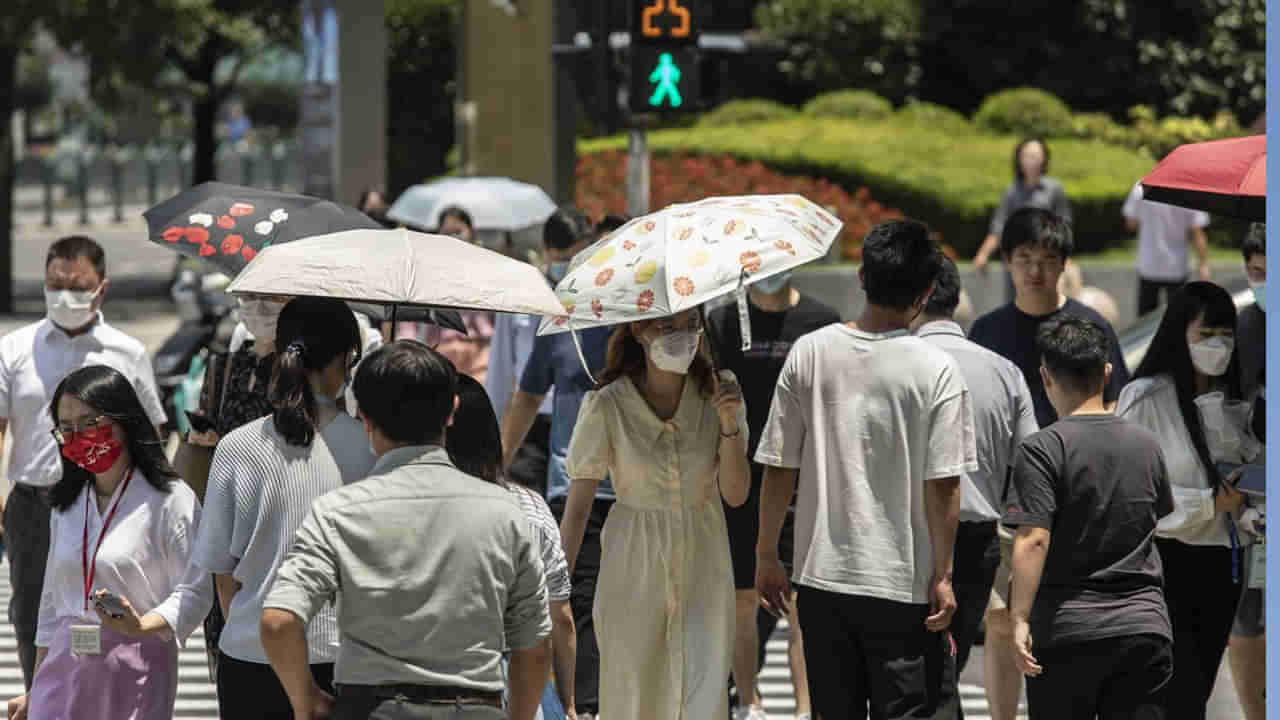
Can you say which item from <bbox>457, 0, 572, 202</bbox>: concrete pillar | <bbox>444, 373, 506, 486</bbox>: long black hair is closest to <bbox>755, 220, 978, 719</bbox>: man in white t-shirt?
<bbox>444, 373, 506, 486</bbox>: long black hair

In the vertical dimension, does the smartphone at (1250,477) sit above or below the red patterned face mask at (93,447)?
below

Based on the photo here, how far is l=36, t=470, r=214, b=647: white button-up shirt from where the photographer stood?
5.61 metres

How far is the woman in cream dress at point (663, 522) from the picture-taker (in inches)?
246


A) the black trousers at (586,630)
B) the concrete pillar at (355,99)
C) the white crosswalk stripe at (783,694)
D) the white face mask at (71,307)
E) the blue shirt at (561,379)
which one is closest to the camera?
the black trousers at (586,630)

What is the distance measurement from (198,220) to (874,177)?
15614mm

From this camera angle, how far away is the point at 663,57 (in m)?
12.0

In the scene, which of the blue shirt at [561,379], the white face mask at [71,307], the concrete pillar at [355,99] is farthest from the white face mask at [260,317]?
the concrete pillar at [355,99]

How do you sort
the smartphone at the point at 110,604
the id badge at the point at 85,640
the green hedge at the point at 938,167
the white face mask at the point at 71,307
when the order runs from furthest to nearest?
1. the green hedge at the point at 938,167
2. the white face mask at the point at 71,307
3. the id badge at the point at 85,640
4. the smartphone at the point at 110,604

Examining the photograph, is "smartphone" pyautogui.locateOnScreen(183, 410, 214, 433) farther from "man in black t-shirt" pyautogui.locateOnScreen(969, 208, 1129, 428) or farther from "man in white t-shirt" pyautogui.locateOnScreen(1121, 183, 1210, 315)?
"man in white t-shirt" pyautogui.locateOnScreen(1121, 183, 1210, 315)

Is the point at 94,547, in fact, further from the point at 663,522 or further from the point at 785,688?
the point at 785,688

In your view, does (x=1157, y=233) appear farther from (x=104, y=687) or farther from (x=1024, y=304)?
(x=104, y=687)

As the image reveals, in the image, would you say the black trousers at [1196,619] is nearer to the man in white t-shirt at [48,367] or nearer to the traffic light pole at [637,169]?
the man in white t-shirt at [48,367]

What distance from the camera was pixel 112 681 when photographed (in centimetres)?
554

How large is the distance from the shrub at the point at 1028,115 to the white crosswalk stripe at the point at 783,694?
16.1m
